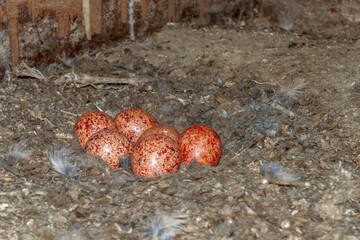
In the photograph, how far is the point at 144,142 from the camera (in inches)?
137

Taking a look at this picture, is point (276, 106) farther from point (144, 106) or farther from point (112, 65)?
point (112, 65)

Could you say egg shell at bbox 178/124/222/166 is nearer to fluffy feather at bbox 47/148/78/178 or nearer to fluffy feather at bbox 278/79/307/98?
fluffy feather at bbox 47/148/78/178

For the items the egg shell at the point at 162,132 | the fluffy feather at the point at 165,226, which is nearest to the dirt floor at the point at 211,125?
the fluffy feather at the point at 165,226

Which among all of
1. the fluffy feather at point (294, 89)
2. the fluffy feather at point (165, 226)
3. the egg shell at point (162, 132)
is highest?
the fluffy feather at point (294, 89)

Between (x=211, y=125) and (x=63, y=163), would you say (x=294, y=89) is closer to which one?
(x=211, y=125)

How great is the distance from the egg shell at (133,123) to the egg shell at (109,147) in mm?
272

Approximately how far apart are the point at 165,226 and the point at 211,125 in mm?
1557

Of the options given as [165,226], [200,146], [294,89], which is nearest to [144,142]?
[200,146]

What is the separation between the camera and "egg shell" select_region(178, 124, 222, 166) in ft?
11.8

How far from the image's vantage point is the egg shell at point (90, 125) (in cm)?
379

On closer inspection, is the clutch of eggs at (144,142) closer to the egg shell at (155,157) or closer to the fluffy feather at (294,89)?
the egg shell at (155,157)

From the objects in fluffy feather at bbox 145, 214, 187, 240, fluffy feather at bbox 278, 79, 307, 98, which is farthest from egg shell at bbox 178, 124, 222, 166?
fluffy feather at bbox 278, 79, 307, 98

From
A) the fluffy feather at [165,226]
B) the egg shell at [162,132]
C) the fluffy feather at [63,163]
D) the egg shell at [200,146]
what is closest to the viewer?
the fluffy feather at [165,226]

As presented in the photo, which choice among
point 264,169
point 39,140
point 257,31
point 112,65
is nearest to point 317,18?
point 257,31
